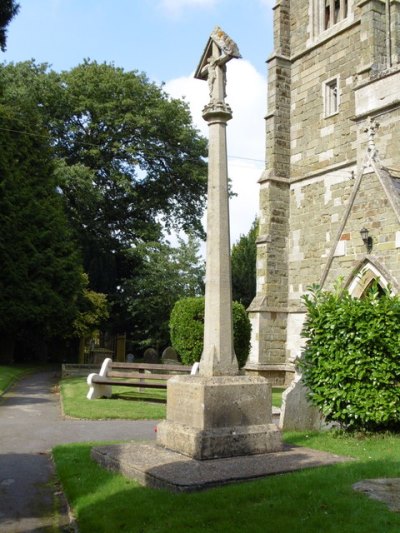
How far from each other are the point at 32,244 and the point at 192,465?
75.5 ft

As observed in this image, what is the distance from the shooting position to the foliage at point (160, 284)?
99.9 feet

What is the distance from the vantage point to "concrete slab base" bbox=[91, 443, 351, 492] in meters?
5.41

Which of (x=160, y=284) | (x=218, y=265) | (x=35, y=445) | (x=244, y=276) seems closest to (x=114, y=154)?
(x=160, y=284)

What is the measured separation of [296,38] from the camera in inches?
805

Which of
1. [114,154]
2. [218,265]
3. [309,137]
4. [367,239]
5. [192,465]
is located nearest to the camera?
[192,465]

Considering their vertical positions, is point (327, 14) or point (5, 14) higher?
point (327, 14)

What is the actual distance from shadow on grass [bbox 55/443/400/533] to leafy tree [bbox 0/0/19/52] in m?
6.27

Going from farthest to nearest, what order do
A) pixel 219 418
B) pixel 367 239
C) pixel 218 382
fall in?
pixel 367 239, pixel 218 382, pixel 219 418

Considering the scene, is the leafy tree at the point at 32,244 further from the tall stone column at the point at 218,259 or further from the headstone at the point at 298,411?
the tall stone column at the point at 218,259

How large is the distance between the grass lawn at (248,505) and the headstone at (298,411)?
2.57m

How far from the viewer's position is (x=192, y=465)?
591cm

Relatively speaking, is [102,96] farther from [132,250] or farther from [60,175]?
[132,250]

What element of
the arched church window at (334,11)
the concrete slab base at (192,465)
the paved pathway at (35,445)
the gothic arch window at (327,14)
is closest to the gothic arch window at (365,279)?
the concrete slab base at (192,465)

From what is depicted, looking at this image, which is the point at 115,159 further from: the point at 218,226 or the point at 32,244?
the point at 218,226
